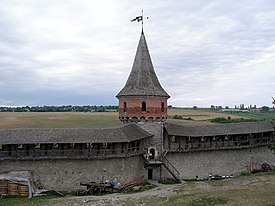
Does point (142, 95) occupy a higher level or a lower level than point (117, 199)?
higher

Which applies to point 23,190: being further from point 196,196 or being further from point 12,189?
point 196,196

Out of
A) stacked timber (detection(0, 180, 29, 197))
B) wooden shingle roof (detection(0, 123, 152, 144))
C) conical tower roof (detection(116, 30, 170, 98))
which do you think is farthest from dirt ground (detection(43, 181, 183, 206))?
conical tower roof (detection(116, 30, 170, 98))

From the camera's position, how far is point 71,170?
84.5 feet

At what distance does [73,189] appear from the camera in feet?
84.3

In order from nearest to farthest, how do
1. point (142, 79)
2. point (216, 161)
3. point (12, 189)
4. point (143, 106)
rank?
point (12, 189) → point (143, 106) → point (142, 79) → point (216, 161)

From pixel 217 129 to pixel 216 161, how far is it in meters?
3.07

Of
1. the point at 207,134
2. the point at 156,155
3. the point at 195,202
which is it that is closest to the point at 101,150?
the point at 156,155

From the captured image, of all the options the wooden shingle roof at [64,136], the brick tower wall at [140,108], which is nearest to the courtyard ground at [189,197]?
the wooden shingle roof at [64,136]

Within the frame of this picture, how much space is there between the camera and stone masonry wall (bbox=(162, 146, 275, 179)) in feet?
102

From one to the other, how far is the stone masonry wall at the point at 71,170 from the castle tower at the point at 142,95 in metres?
4.94

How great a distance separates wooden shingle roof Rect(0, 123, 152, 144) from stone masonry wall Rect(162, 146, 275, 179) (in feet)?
18.4

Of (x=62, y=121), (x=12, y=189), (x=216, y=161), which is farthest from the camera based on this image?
(x=62, y=121)

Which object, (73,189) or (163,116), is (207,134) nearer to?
(163,116)

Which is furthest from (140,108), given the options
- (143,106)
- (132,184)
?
(132,184)
